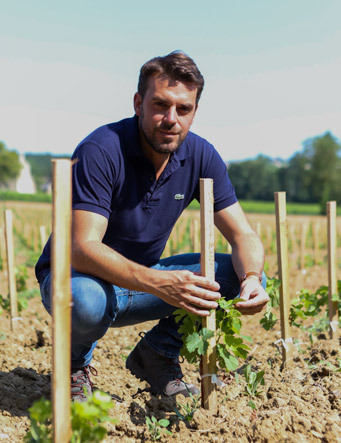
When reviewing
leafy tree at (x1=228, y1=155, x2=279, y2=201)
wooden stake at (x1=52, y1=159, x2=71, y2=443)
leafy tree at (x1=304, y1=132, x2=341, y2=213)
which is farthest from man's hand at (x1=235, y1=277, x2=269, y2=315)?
leafy tree at (x1=228, y1=155, x2=279, y2=201)

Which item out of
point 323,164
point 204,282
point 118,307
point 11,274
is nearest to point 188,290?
point 204,282

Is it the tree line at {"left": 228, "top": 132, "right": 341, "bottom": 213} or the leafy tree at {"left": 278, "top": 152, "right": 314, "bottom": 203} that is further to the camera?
the leafy tree at {"left": 278, "top": 152, "right": 314, "bottom": 203}

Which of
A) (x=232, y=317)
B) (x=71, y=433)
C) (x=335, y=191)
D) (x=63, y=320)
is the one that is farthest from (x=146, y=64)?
(x=335, y=191)

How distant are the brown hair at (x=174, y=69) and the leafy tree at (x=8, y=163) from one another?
71334 mm

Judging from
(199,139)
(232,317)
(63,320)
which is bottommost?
(232,317)

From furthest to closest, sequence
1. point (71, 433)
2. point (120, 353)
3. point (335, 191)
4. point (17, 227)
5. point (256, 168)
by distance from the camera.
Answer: point (256, 168) < point (335, 191) < point (17, 227) < point (120, 353) < point (71, 433)

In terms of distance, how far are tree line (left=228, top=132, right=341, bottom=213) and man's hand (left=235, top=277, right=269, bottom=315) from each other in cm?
4545

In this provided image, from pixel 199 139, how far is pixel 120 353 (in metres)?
1.87

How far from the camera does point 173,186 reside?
2.76 metres

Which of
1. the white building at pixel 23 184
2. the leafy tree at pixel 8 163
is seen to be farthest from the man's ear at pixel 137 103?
the white building at pixel 23 184

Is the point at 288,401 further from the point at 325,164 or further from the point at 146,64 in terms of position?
the point at 325,164

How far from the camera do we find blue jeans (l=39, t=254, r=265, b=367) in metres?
2.34

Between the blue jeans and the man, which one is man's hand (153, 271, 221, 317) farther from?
the blue jeans

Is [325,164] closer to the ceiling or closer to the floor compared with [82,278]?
closer to the ceiling
